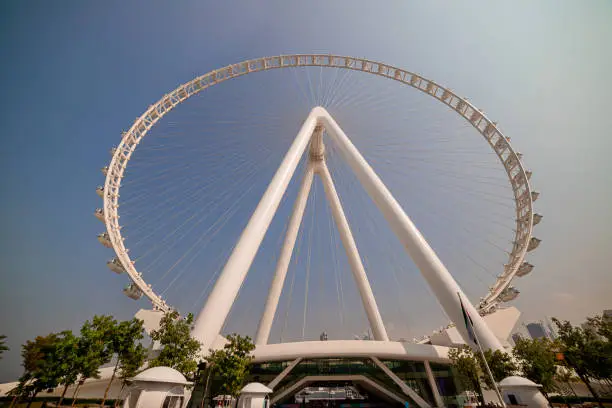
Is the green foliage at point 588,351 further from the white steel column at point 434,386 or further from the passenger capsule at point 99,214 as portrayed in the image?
the passenger capsule at point 99,214

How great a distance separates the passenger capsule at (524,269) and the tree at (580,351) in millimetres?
7089

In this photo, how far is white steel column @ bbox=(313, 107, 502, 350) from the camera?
15.4m

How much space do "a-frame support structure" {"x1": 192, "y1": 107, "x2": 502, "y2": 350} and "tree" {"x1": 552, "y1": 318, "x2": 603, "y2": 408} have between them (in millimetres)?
12352

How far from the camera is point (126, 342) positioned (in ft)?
69.8

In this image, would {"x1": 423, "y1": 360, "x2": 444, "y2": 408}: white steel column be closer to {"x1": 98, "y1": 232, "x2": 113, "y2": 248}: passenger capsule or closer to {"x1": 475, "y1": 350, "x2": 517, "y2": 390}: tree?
{"x1": 475, "y1": 350, "x2": 517, "y2": 390}: tree

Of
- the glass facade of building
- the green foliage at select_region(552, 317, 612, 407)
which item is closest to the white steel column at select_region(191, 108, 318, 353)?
the glass facade of building

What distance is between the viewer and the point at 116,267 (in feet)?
71.9

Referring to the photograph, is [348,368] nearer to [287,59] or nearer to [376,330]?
[376,330]

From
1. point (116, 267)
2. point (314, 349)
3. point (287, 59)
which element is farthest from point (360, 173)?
point (116, 267)

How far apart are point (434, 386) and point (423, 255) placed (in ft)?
55.9

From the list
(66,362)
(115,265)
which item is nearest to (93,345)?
(66,362)

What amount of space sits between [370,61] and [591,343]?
33.9 m

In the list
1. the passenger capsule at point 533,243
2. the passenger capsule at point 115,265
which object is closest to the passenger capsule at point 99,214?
the passenger capsule at point 115,265

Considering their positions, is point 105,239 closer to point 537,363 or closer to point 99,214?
point 99,214
